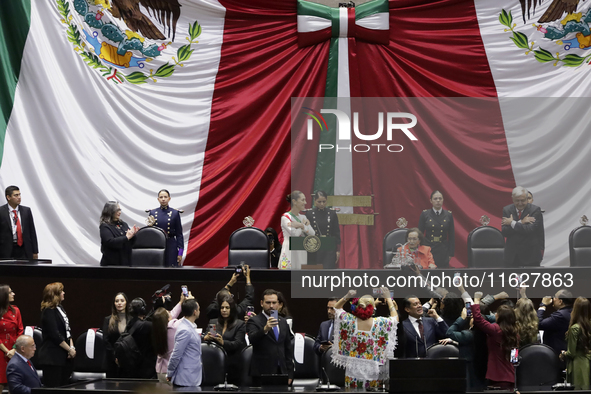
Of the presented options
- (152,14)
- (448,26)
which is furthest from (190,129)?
(448,26)

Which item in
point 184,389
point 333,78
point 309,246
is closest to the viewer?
point 184,389

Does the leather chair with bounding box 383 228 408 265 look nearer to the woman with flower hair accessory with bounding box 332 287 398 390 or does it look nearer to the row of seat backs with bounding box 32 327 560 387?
the row of seat backs with bounding box 32 327 560 387

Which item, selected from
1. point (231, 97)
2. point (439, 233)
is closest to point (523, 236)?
point (439, 233)

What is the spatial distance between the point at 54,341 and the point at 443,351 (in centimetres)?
343

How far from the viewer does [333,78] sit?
414 inches

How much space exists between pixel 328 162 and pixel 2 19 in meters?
4.87

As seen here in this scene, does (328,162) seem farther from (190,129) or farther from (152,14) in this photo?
(152,14)

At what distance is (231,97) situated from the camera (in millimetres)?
10641

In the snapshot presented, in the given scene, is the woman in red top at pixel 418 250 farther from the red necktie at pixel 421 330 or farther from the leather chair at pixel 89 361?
the leather chair at pixel 89 361

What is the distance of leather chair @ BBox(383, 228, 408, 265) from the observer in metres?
7.51

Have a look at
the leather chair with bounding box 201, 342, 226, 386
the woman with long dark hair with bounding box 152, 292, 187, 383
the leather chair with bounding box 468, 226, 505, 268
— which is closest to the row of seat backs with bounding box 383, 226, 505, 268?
the leather chair with bounding box 468, 226, 505, 268

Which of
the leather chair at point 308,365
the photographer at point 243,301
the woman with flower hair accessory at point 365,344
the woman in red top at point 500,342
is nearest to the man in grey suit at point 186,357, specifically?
the photographer at point 243,301

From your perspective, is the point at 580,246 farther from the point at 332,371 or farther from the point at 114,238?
the point at 114,238

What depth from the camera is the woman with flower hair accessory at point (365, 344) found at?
5836 millimetres
